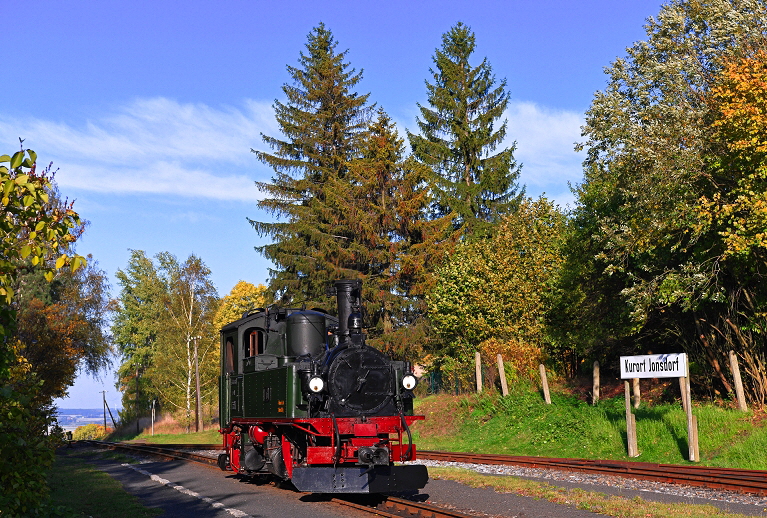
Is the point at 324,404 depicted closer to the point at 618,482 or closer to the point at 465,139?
the point at 618,482

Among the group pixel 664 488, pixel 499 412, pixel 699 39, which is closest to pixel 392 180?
pixel 499 412

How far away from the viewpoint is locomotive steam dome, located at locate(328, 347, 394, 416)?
40.3ft

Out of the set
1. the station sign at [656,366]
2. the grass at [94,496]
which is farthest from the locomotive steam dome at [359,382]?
the station sign at [656,366]

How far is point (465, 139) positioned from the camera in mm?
41750

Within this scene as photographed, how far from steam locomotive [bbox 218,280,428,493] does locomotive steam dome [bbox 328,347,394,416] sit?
2 centimetres

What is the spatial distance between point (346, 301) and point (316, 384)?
1762 mm

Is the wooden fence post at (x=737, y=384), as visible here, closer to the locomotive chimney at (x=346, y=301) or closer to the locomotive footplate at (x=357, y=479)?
the locomotive footplate at (x=357, y=479)

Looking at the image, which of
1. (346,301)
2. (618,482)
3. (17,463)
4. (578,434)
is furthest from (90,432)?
(17,463)

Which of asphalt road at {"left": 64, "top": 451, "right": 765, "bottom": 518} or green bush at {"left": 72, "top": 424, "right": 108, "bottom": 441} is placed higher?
asphalt road at {"left": 64, "top": 451, "right": 765, "bottom": 518}

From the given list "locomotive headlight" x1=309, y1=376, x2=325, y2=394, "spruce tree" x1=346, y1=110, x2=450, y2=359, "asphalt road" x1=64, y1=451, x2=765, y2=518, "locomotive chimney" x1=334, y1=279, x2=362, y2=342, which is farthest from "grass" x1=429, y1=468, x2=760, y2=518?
"spruce tree" x1=346, y1=110, x2=450, y2=359

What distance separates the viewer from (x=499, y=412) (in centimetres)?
2289

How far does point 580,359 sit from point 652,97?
11.4 m

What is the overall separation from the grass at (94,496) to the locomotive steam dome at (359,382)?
11.3ft

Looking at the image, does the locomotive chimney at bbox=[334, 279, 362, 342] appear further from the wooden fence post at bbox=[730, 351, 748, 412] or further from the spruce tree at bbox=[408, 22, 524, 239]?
the spruce tree at bbox=[408, 22, 524, 239]
